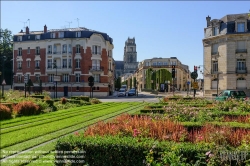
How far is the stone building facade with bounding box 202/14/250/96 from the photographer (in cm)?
4134

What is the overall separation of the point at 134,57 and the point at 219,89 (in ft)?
423

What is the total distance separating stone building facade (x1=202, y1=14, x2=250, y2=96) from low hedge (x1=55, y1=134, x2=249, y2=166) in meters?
38.8

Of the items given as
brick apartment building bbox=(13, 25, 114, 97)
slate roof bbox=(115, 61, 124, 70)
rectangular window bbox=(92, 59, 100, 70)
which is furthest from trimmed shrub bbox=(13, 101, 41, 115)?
slate roof bbox=(115, 61, 124, 70)

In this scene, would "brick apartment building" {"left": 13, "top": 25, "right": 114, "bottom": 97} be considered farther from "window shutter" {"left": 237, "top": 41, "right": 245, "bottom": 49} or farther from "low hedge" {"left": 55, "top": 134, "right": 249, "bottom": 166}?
"low hedge" {"left": 55, "top": 134, "right": 249, "bottom": 166}

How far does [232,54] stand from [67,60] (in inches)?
1230

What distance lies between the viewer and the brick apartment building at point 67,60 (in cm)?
5084

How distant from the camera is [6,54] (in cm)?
6475

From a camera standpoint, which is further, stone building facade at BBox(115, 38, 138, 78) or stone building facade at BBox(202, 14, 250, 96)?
stone building facade at BBox(115, 38, 138, 78)

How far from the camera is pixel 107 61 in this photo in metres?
54.3

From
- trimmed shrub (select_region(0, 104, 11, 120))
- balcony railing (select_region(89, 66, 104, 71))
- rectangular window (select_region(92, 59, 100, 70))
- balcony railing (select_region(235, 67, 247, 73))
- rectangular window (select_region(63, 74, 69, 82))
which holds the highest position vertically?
rectangular window (select_region(92, 59, 100, 70))

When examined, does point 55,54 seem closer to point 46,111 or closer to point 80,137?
point 46,111

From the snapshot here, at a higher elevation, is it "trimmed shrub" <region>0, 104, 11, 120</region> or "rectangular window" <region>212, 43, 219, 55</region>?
"rectangular window" <region>212, 43, 219, 55</region>

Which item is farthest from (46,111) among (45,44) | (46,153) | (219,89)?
(45,44)

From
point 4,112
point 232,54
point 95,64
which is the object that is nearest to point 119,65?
point 95,64
